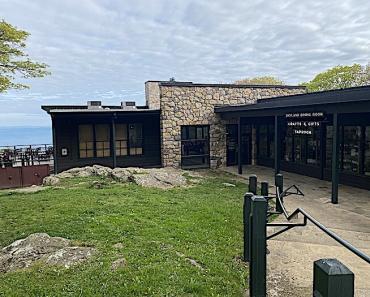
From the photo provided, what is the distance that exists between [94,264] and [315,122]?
27.8 feet

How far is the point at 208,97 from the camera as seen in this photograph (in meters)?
17.3

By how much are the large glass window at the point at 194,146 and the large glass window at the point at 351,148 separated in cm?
720

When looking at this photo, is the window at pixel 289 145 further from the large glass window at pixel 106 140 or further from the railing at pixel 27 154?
the railing at pixel 27 154

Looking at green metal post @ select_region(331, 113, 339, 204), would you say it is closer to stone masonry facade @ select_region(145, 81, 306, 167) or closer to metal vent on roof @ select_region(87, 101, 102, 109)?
stone masonry facade @ select_region(145, 81, 306, 167)

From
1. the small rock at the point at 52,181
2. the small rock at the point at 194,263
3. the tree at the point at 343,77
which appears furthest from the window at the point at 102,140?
the tree at the point at 343,77

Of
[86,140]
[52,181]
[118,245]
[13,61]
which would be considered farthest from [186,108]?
[118,245]

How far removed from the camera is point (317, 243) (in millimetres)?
6242

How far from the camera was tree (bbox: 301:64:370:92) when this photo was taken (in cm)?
2820

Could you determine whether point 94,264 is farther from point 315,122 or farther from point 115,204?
point 315,122

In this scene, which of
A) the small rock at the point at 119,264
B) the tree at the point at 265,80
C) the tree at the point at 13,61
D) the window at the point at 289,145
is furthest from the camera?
the tree at the point at 265,80

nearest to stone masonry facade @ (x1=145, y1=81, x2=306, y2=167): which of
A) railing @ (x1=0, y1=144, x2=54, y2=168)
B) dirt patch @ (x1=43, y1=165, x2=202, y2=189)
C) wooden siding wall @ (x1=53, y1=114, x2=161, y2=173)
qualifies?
wooden siding wall @ (x1=53, y1=114, x2=161, y2=173)

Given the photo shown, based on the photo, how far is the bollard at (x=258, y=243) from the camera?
3.35 metres

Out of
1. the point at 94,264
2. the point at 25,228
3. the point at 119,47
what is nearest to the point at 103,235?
the point at 94,264

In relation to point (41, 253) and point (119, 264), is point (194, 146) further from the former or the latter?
point (119, 264)
